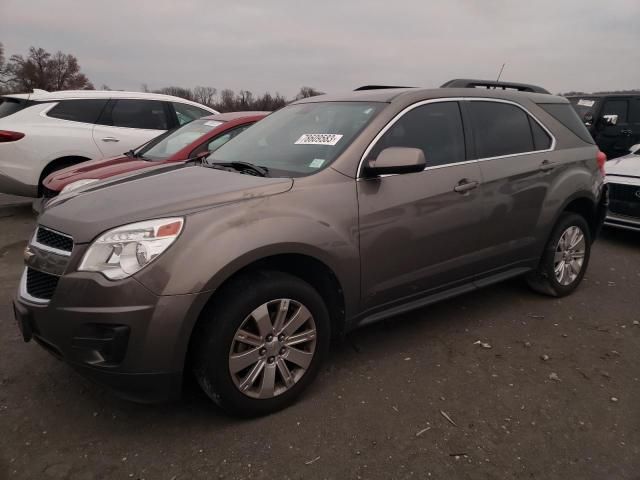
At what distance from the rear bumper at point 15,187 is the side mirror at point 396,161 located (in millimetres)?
5554

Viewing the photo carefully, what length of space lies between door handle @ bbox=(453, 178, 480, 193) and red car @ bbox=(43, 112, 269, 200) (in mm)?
2530

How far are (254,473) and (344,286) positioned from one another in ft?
3.43

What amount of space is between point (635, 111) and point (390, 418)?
917cm

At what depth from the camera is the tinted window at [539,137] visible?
369 cm

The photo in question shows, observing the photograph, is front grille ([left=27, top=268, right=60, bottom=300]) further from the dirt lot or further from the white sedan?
the white sedan

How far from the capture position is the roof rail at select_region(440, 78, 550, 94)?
3571mm

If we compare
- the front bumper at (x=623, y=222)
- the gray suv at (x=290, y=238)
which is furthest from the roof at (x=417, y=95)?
the front bumper at (x=623, y=222)

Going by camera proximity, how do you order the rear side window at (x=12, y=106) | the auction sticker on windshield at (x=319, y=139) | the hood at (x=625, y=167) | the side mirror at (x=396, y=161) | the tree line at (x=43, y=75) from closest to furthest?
the side mirror at (x=396, y=161)
the auction sticker on windshield at (x=319, y=139)
the hood at (x=625, y=167)
the rear side window at (x=12, y=106)
the tree line at (x=43, y=75)

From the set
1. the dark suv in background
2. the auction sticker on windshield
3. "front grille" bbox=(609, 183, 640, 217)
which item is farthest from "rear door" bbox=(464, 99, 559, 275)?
the dark suv in background

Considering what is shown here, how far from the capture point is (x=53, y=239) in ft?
7.61

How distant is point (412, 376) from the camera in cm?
289

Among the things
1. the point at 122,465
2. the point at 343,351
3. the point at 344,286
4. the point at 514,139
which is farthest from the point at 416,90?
the point at 122,465

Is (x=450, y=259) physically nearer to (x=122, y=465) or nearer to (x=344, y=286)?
(x=344, y=286)

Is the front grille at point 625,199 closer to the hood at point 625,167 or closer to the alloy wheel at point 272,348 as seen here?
the hood at point 625,167
